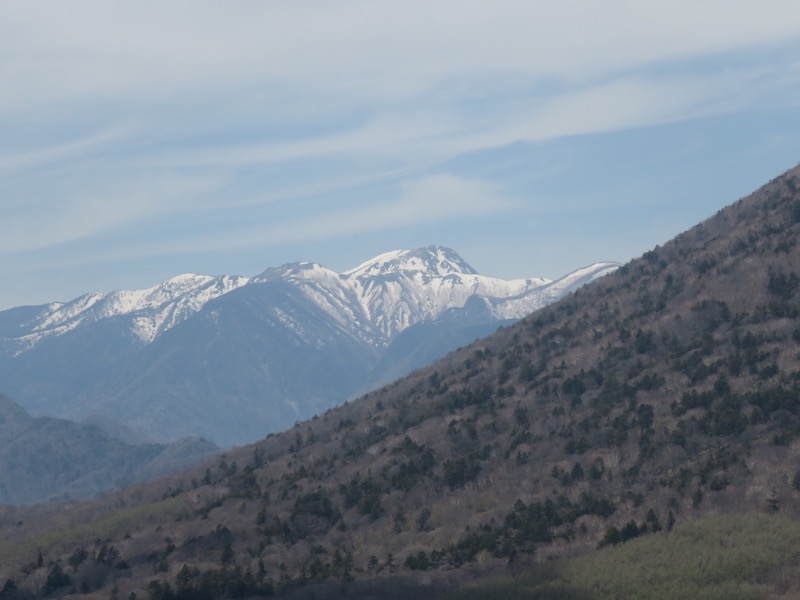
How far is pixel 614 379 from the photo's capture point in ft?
589

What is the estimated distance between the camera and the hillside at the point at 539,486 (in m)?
123

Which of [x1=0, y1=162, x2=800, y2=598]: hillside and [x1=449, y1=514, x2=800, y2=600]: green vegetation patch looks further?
[x1=0, y1=162, x2=800, y2=598]: hillside

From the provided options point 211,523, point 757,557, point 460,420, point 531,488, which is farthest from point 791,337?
point 211,523

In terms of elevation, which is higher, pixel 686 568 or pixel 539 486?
pixel 539 486

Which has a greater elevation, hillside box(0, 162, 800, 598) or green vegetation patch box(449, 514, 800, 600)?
hillside box(0, 162, 800, 598)

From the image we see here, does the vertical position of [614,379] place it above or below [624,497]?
above

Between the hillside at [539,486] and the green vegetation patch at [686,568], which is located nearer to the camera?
the green vegetation patch at [686,568]

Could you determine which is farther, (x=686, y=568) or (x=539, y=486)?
(x=539, y=486)

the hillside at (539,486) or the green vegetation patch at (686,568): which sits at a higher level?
the hillside at (539,486)

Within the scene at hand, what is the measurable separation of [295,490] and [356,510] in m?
19.1

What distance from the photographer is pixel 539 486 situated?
151 m

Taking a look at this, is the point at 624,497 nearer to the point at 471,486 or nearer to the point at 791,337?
the point at 471,486

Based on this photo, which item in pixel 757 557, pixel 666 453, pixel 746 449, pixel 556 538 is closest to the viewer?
pixel 757 557

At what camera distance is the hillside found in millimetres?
122812
